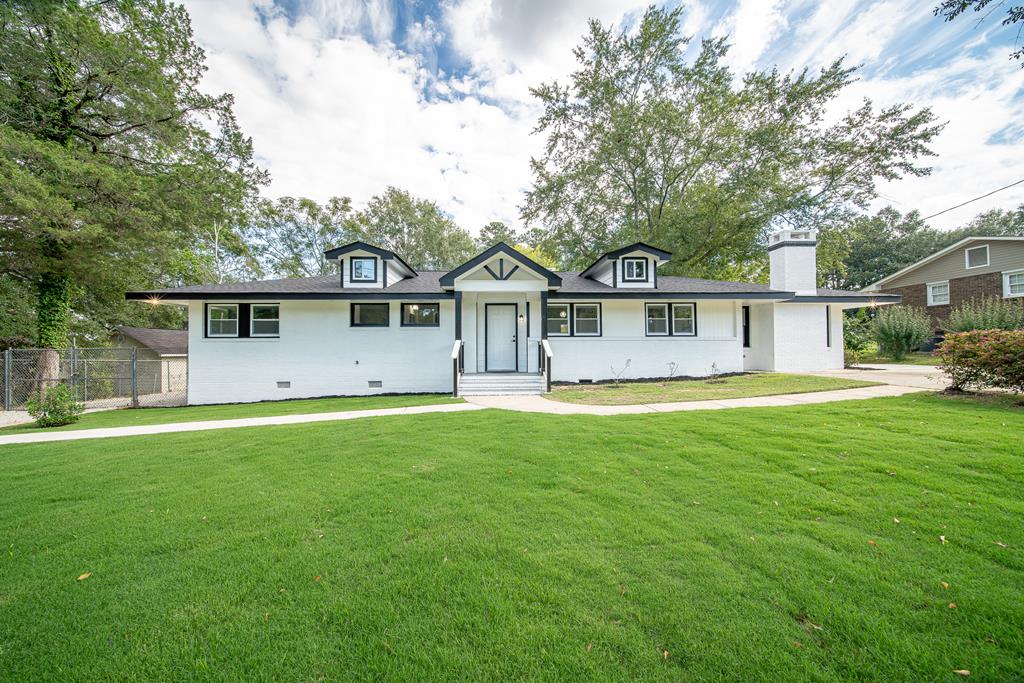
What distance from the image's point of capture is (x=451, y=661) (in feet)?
5.99

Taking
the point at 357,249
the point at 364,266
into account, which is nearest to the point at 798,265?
the point at 364,266

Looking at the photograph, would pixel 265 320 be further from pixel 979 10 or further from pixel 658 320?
pixel 979 10

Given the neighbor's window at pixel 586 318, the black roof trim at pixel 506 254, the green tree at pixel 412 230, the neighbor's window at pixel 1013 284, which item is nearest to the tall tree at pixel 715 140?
the neighbor's window at pixel 1013 284

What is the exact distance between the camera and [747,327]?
15250 mm

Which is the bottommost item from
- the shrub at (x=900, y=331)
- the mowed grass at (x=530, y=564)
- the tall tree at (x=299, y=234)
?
the mowed grass at (x=530, y=564)

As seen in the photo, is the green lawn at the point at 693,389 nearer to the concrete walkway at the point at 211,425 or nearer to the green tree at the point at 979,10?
the concrete walkway at the point at 211,425

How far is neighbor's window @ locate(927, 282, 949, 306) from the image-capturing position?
2146 centimetres

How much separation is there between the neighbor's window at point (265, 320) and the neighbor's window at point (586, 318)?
381 inches

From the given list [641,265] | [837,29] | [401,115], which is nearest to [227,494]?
[641,265]

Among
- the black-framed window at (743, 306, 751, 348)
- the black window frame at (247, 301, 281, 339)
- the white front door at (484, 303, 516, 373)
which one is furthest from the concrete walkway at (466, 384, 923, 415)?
the black window frame at (247, 301, 281, 339)

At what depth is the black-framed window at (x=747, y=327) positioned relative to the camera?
15.2 metres

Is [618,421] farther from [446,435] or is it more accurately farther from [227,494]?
[227,494]

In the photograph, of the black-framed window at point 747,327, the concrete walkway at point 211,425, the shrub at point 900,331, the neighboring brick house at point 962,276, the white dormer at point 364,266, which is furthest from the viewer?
the neighboring brick house at point 962,276

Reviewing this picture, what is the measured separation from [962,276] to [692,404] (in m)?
23.8
